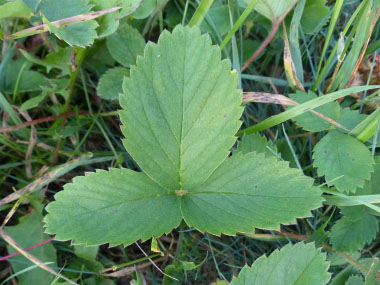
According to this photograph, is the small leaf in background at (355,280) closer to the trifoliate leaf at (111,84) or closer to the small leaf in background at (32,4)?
the trifoliate leaf at (111,84)

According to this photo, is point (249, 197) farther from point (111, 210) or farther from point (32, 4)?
point (32, 4)

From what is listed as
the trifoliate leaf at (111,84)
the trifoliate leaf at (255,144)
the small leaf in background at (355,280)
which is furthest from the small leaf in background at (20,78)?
the small leaf in background at (355,280)

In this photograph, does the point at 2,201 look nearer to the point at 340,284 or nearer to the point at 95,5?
the point at 95,5

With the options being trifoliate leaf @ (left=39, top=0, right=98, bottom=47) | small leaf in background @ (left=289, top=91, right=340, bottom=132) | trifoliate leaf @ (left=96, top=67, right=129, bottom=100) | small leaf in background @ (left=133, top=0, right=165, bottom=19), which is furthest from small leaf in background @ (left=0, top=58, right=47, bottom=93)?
small leaf in background @ (left=289, top=91, right=340, bottom=132)

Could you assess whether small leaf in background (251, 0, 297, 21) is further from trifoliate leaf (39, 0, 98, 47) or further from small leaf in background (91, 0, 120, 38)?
trifoliate leaf (39, 0, 98, 47)

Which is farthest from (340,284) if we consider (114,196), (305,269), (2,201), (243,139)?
(2,201)
